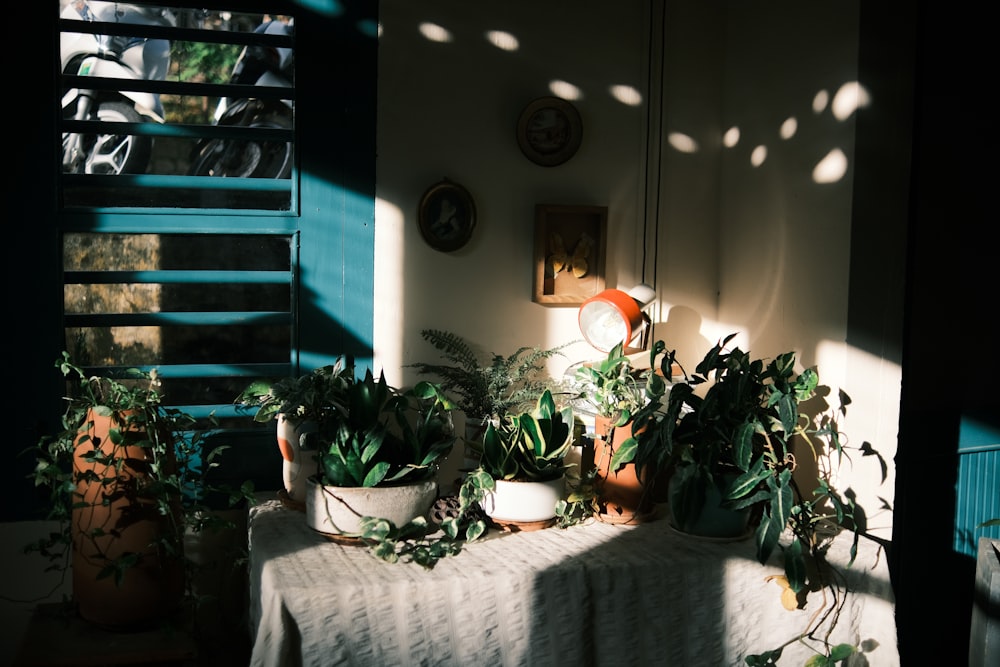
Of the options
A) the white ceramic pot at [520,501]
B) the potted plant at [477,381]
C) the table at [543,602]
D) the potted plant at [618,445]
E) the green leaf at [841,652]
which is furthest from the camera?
the potted plant at [477,381]

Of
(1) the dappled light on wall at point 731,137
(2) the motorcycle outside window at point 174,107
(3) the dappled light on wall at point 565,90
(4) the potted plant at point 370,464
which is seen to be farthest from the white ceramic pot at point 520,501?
(1) the dappled light on wall at point 731,137

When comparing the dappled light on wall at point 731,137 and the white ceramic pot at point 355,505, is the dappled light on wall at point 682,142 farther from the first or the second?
the white ceramic pot at point 355,505

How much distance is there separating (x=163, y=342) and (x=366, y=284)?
0.65 meters

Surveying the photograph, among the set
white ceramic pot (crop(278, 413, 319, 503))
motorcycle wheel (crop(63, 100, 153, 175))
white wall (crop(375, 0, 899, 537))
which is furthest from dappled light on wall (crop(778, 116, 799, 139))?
motorcycle wheel (crop(63, 100, 153, 175))

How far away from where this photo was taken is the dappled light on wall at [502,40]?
3.00 meters

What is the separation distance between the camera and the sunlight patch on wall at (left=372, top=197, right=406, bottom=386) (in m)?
2.93

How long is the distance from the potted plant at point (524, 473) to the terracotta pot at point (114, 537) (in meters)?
0.84

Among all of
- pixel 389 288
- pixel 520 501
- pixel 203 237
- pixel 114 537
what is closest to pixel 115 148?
pixel 203 237

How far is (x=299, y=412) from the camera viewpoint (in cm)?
253

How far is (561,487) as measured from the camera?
8.18ft

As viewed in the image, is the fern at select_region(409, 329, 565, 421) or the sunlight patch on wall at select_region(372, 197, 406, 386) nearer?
the fern at select_region(409, 329, 565, 421)

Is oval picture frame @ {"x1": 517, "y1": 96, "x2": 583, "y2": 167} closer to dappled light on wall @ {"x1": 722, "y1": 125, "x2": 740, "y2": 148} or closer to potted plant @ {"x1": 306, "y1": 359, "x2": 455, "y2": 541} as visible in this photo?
dappled light on wall @ {"x1": 722, "y1": 125, "x2": 740, "y2": 148}

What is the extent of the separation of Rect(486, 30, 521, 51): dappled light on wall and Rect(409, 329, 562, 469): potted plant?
0.97 meters

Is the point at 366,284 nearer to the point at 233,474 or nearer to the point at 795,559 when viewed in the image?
the point at 233,474
